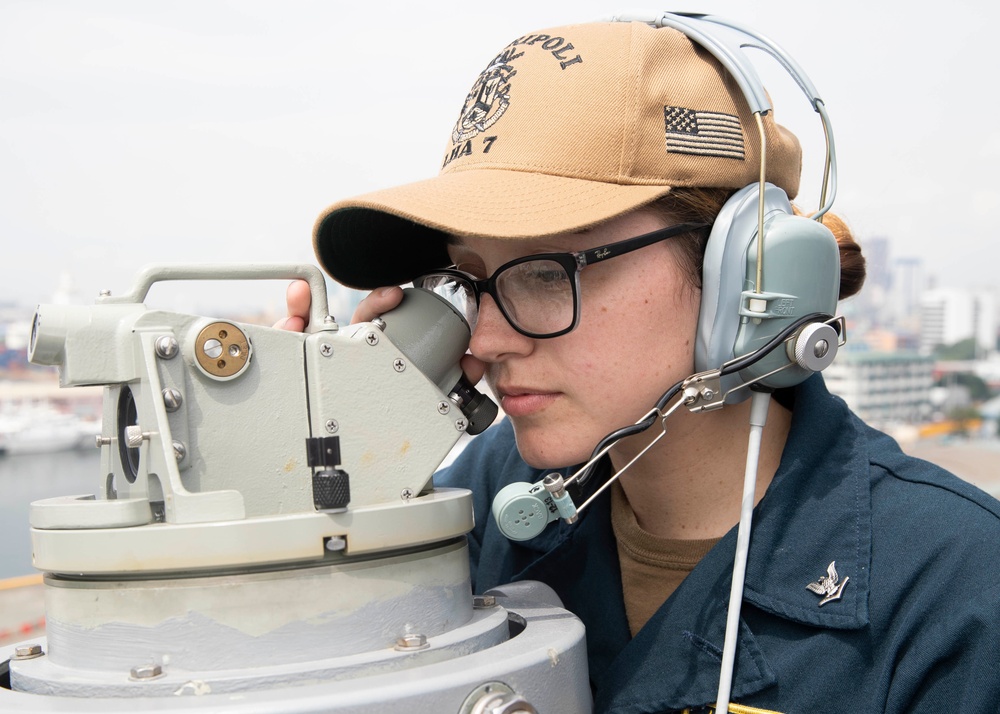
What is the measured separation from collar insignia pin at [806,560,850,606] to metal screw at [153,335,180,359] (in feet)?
3.41

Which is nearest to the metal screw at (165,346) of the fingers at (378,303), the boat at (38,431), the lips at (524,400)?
the fingers at (378,303)

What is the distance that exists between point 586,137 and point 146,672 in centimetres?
97

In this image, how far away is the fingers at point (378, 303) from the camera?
4.78 ft

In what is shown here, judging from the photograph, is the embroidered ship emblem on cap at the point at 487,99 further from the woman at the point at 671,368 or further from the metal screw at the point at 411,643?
the metal screw at the point at 411,643

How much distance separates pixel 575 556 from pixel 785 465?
481 millimetres

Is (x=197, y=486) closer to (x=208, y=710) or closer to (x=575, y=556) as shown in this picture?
(x=208, y=710)

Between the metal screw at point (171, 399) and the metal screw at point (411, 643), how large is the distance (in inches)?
16.5

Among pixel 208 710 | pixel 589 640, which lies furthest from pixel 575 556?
pixel 208 710

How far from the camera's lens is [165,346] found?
3.86 feet

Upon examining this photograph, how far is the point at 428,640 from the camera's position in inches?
48.6

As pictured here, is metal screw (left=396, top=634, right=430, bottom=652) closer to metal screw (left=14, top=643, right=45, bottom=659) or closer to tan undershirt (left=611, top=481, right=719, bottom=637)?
metal screw (left=14, top=643, right=45, bottom=659)

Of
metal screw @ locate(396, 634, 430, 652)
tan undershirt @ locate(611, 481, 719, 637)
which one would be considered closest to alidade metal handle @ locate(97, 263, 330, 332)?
metal screw @ locate(396, 634, 430, 652)

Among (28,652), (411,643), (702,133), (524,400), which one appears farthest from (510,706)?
(702,133)

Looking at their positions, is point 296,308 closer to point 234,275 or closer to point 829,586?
point 234,275
